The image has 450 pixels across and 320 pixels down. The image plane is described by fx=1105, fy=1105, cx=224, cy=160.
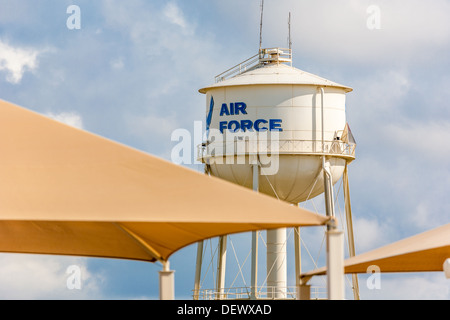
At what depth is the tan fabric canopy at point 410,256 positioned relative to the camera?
27750mm

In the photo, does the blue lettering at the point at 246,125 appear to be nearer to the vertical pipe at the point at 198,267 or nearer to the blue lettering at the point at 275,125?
the blue lettering at the point at 275,125

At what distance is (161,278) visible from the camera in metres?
23.6

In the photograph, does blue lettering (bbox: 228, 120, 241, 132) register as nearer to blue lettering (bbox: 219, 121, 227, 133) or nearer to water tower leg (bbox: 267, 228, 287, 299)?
blue lettering (bbox: 219, 121, 227, 133)

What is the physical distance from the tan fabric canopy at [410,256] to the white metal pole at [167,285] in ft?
17.2

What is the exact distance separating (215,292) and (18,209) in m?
22.1

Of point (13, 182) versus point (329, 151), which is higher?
point (329, 151)

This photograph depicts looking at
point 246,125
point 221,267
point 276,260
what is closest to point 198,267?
point 221,267

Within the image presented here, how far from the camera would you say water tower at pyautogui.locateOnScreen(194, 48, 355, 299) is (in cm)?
4144

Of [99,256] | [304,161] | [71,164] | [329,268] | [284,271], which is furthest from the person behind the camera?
[284,271]

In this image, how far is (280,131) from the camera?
41500 millimetres

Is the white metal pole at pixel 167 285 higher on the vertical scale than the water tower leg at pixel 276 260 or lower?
lower

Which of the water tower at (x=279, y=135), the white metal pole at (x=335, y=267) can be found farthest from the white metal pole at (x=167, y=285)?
the water tower at (x=279, y=135)

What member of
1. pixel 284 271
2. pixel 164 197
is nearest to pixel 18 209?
pixel 164 197
